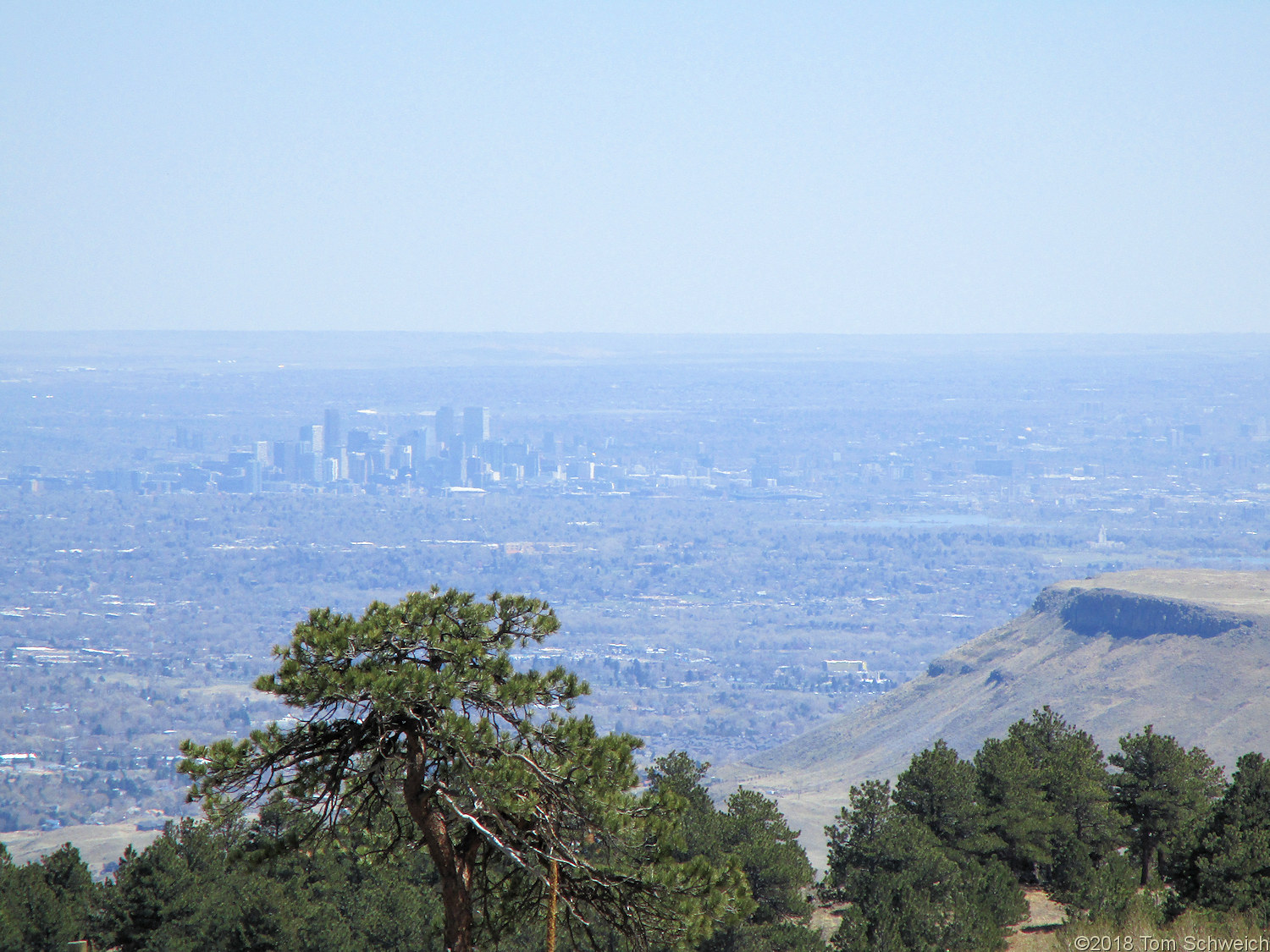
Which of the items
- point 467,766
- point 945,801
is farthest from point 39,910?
point 945,801

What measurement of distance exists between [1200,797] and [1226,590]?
89.8m

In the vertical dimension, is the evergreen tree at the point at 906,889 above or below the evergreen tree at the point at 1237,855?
below

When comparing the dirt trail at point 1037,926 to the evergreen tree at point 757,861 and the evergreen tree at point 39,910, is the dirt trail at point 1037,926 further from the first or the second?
the evergreen tree at point 39,910

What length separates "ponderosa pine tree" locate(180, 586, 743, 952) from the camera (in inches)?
432

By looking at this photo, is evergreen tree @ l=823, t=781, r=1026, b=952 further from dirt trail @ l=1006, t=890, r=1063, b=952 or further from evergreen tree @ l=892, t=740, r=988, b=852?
evergreen tree @ l=892, t=740, r=988, b=852

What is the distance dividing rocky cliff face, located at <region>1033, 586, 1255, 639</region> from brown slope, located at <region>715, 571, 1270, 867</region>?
0.42ft

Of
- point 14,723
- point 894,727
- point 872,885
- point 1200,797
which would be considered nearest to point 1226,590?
point 894,727

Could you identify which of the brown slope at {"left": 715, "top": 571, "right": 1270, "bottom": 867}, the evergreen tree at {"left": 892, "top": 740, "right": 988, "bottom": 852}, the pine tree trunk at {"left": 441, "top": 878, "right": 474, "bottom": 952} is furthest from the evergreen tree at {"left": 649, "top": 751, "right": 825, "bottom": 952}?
the brown slope at {"left": 715, "top": 571, "right": 1270, "bottom": 867}

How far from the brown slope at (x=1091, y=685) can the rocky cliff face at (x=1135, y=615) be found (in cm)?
13

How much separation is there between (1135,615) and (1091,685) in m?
9.89

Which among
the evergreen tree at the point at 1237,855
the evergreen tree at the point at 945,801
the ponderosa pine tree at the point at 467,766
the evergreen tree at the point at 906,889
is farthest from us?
the evergreen tree at the point at 945,801

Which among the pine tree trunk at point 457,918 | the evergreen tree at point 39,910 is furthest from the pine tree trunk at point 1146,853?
the pine tree trunk at point 457,918

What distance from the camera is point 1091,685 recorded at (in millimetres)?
103438

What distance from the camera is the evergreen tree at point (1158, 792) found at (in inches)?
1179
